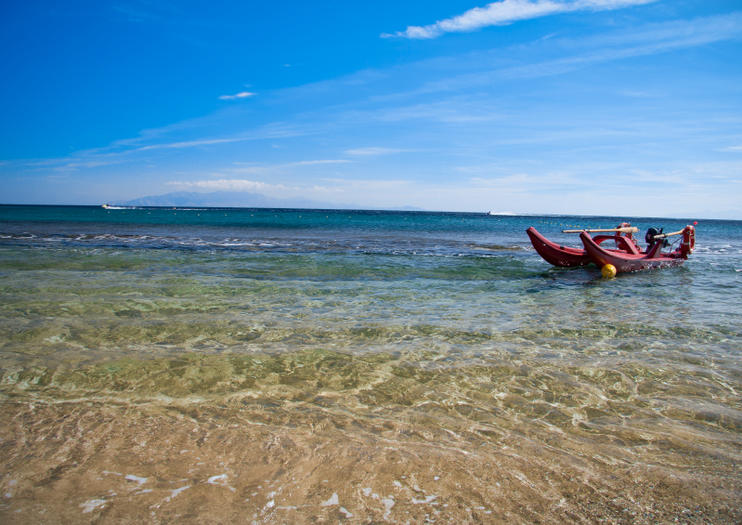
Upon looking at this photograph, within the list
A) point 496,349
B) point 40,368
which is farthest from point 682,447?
point 40,368

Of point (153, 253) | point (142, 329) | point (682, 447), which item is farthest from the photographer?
point (153, 253)

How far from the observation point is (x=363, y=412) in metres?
4.14

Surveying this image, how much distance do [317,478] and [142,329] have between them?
5217 millimetres

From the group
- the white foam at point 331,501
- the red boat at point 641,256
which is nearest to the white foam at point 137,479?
the white foam at point 331,501

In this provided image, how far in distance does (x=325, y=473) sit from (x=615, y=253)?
16.2m

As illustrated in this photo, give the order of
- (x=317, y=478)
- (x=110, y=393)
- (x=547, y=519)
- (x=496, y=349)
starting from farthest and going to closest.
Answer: (x=496, y=349), (x=110, y=393), (x=317, y=478), (x=547, y=519)

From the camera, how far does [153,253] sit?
19.1 m

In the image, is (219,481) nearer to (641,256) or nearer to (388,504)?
(388,504)

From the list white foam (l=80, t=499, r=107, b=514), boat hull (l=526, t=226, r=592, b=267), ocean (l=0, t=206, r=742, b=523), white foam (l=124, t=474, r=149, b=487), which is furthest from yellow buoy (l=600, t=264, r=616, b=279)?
white foam (l=80, t=499, r=107, b=514)

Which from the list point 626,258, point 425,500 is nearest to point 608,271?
point 626,258

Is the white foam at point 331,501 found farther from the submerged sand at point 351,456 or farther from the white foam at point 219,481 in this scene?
the white foam at point 219,481

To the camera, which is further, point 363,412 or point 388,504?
point 363,412

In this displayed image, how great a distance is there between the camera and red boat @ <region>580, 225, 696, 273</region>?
15.4m

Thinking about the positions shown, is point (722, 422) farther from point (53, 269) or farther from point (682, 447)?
point (53, 269)
